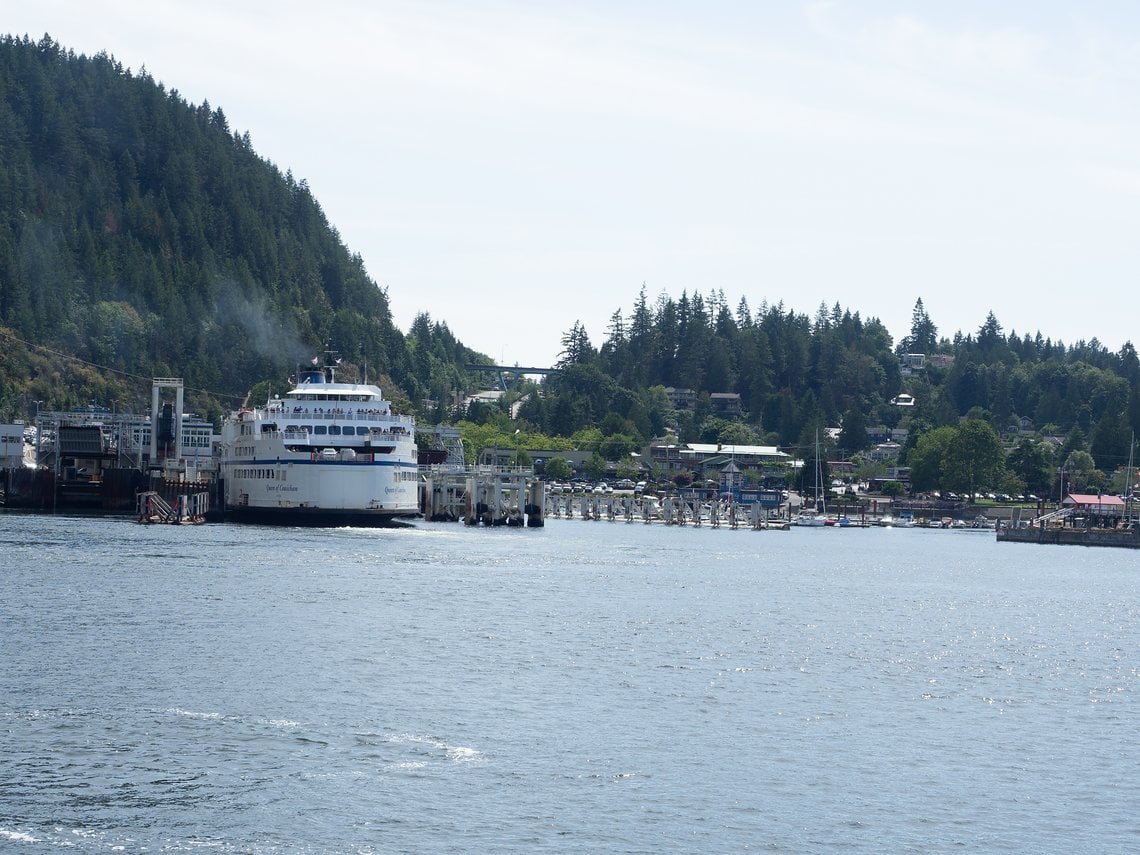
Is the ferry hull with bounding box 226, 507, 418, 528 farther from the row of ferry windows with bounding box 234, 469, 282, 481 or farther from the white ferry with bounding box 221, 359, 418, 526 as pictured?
the row of ferry windows with bounding box 234, 469, 282, 481

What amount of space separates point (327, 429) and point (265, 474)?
5.02 meters

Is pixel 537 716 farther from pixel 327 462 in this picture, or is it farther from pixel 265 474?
pixel 265 474

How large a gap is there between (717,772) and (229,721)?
10654 millimetres

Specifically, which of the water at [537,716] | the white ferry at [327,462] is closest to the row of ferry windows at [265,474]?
the white ferry at [327,462]

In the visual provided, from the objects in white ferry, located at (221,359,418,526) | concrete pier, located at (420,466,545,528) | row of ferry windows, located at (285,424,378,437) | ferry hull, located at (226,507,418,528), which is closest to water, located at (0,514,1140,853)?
white ferry, located at (221,359,418,526)

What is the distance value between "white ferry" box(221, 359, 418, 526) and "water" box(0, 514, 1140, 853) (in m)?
30.1

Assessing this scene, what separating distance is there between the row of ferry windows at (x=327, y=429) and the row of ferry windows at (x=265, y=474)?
113 inches

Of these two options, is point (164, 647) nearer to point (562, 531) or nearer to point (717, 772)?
point (717, 772)

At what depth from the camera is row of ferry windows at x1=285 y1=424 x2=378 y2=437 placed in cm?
10706

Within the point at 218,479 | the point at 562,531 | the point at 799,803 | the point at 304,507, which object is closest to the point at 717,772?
the point at 799,803

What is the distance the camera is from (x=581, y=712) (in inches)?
1558

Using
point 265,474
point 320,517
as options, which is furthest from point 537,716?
point 265,474

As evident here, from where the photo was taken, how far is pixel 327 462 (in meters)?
104

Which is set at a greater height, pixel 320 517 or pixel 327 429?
pixel 327 429
